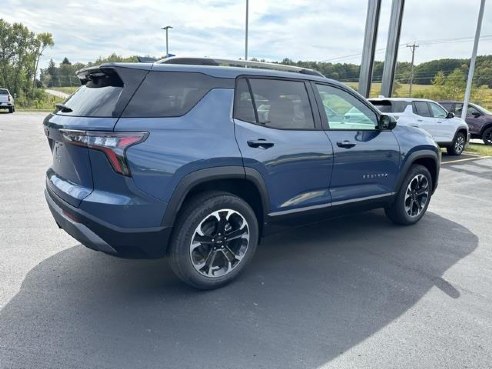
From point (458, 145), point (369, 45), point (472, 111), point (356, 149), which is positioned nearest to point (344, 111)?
point (356, 149)

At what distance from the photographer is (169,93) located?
2910mm

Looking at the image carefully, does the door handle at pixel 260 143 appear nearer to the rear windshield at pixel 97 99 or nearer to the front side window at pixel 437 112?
the rear windshield at pixel 97 99

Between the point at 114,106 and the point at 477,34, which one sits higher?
the point at 477,34

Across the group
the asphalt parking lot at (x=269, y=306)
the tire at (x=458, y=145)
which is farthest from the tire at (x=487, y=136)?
the asphalt parking lot at (x=269, y=306)

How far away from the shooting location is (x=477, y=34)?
42.5ft

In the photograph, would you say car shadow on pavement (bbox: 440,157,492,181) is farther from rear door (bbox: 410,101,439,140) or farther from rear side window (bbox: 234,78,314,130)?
rear side window (bbox: 234,78,314,130)

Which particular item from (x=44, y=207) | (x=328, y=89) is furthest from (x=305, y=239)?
(x=44, y=207)

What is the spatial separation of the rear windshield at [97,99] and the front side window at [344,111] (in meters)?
1.96

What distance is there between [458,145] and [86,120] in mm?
11768

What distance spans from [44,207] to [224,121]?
338 centimetres

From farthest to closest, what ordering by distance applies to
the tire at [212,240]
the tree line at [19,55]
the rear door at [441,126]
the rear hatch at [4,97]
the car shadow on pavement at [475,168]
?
the tree line at [19,55] → the rear hatch at [4,97] → the rear door at [441,126] → the car shadow on pavement at [475,168] → the tire at [212,240]

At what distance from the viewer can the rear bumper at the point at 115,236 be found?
2727 mm

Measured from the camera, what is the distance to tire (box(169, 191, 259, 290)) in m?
2.98

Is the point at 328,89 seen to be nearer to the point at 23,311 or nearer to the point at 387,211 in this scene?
the point at 387,211
